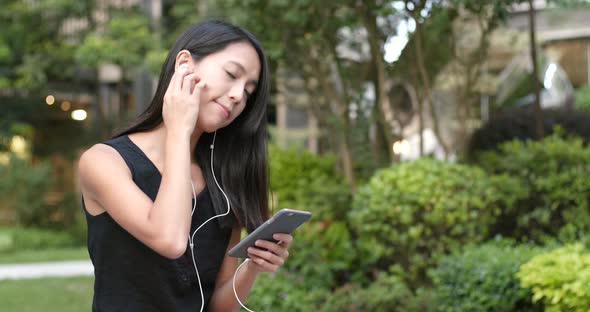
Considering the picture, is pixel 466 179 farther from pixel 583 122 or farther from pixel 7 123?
pixel 7 123

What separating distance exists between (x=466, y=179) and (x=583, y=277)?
78.2 inches

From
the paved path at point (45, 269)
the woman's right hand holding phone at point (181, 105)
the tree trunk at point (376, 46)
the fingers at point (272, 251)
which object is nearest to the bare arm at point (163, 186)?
the woman's right hand holding phone at point (181, 105)

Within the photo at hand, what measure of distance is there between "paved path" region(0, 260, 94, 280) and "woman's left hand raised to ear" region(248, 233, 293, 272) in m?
7.91

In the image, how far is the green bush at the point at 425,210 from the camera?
554 centimetres

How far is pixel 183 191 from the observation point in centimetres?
175

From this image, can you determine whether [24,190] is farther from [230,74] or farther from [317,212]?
[230,74]

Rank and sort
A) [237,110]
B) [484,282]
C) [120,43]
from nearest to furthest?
[237,110], [484,282], [120,43]

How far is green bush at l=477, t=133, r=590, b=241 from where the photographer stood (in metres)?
5.58

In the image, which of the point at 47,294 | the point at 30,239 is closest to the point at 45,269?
the point at 47,294

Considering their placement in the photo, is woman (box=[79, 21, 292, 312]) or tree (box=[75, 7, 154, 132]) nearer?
woman (box=[79, 21, 292, 312])

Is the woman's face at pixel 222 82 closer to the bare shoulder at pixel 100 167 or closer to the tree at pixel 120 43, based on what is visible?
the bare shoulder at pixel 100 167

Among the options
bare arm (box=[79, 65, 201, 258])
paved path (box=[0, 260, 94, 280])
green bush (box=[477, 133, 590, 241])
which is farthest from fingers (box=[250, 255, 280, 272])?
paved path (box=[0, 260, 94, 280])

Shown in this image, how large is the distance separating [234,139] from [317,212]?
15.4ft

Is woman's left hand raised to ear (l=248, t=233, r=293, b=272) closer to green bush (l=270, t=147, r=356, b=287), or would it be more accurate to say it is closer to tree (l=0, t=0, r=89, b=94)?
green bush (l=270, t=147, r=356, b=287)
